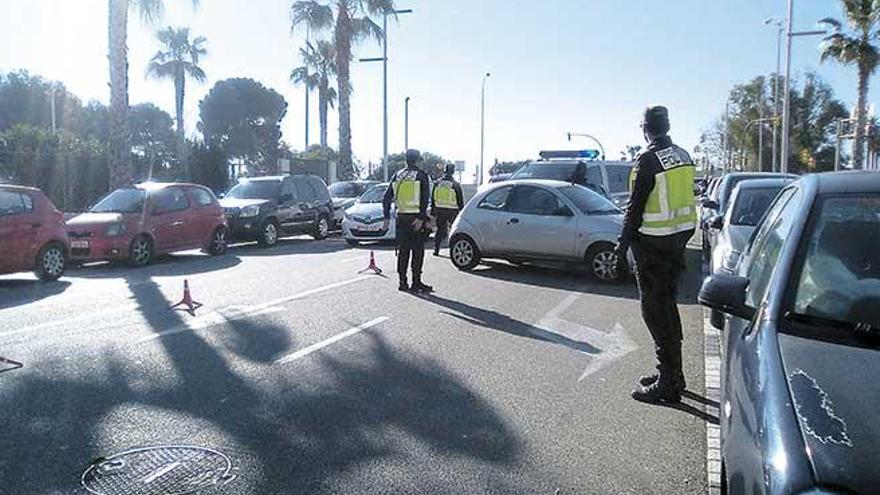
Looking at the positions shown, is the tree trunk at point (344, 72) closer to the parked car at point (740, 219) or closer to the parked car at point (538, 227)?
the parked car at point (538, 227)

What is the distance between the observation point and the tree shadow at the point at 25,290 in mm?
9756

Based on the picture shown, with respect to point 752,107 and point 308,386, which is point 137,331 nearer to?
point 308,386

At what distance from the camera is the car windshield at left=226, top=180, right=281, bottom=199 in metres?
18.9

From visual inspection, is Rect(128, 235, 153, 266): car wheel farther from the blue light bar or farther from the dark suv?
the blue light bar

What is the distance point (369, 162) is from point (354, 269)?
117 ft

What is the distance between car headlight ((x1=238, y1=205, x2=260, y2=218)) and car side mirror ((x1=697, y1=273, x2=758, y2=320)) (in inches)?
610

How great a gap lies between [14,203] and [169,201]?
3.88 meters

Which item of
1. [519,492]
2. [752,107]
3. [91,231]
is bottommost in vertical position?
[519,492]

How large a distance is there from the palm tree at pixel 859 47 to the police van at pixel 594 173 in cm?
2659

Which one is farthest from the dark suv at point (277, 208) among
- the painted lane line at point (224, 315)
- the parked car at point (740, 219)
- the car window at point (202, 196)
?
the parked car at point (740, 219)

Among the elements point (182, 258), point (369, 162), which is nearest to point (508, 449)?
point (182, 258)

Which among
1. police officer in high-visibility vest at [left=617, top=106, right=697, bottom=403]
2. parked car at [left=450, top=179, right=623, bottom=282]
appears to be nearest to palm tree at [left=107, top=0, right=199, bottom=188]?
parked car at [left=450, top=179, right=623, bottom=282]

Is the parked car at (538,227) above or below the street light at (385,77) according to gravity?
below

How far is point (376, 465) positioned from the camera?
14.1ft
